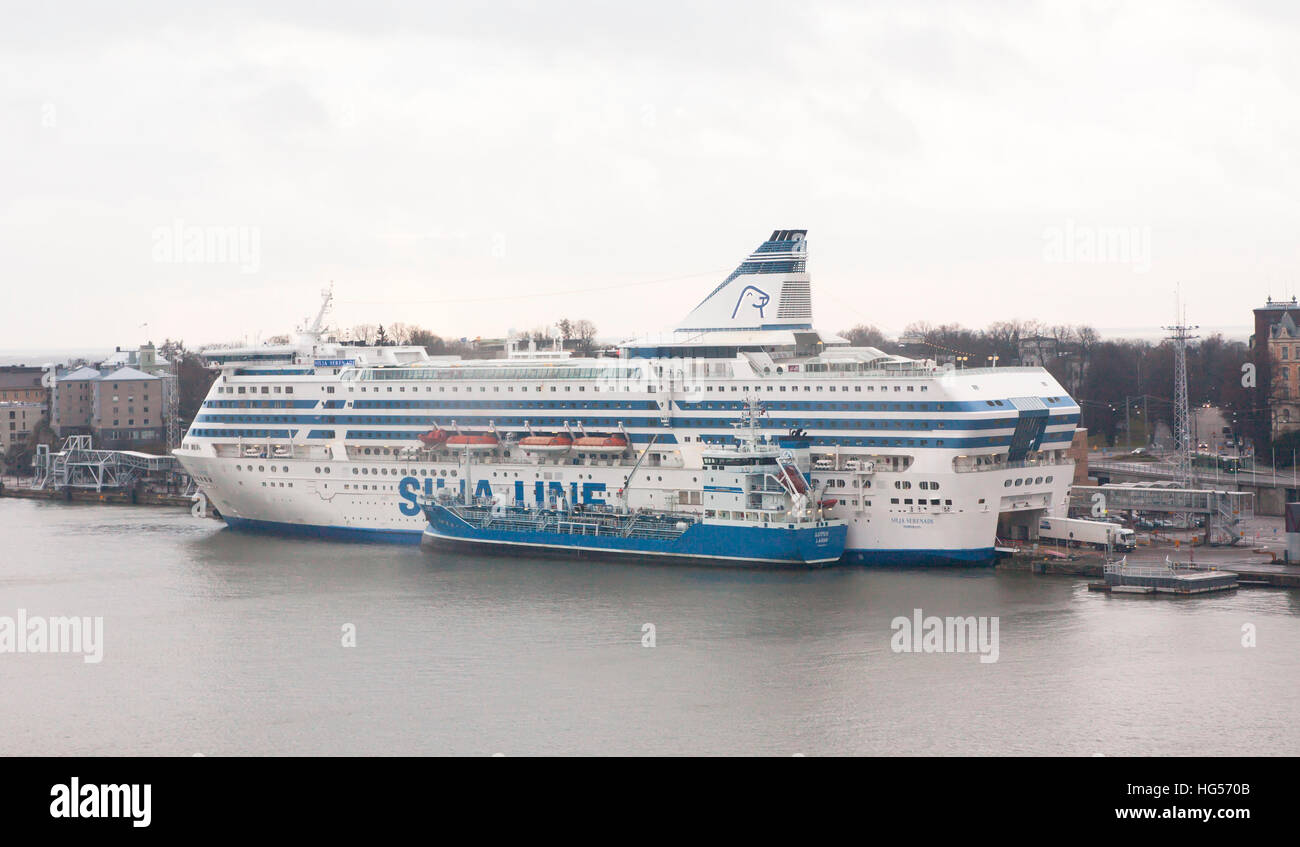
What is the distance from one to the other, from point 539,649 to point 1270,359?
3999cm

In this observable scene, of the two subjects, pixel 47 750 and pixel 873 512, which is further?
pixel 873 512

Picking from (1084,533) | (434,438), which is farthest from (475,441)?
(1084,533)

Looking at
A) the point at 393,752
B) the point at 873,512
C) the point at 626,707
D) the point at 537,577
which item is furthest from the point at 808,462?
the point at 393,752

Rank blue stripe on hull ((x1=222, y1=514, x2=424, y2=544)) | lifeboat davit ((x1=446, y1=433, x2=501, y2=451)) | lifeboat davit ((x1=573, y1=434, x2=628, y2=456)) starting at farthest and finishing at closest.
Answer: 1. blue stripe on hull ((x1=222, y1=514, x2=424, y2=544))
2. lifeboat davit ((x1=446, y1=433, x2=501, y2=451))
3. lifeboat davit ((x1=573, y1=434, x2=628, y2=456))

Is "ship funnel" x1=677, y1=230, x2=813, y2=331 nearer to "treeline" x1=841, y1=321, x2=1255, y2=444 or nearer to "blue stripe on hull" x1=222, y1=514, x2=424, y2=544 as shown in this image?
"blue stripe on hull" x1=222, y1=514, x2=424, y2=544

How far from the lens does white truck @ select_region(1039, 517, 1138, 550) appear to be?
3647cm

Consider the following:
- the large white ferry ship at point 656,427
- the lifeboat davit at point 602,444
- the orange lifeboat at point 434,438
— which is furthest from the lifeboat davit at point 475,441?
the lifeboat davit at point 602,444

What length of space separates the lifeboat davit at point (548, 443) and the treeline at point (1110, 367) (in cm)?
2570

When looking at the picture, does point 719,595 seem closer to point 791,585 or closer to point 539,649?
point 791,585

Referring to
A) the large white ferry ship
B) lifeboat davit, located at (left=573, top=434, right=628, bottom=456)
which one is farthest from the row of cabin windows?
lifeboat davit, located at (left=573, top=434, right=628, bottom=456)

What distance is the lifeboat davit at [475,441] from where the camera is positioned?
136 feet

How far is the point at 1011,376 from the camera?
126 ft

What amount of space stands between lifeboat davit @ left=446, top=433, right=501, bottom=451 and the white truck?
14.5 meters

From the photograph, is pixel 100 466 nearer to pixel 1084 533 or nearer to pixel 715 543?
pixel 715 543
